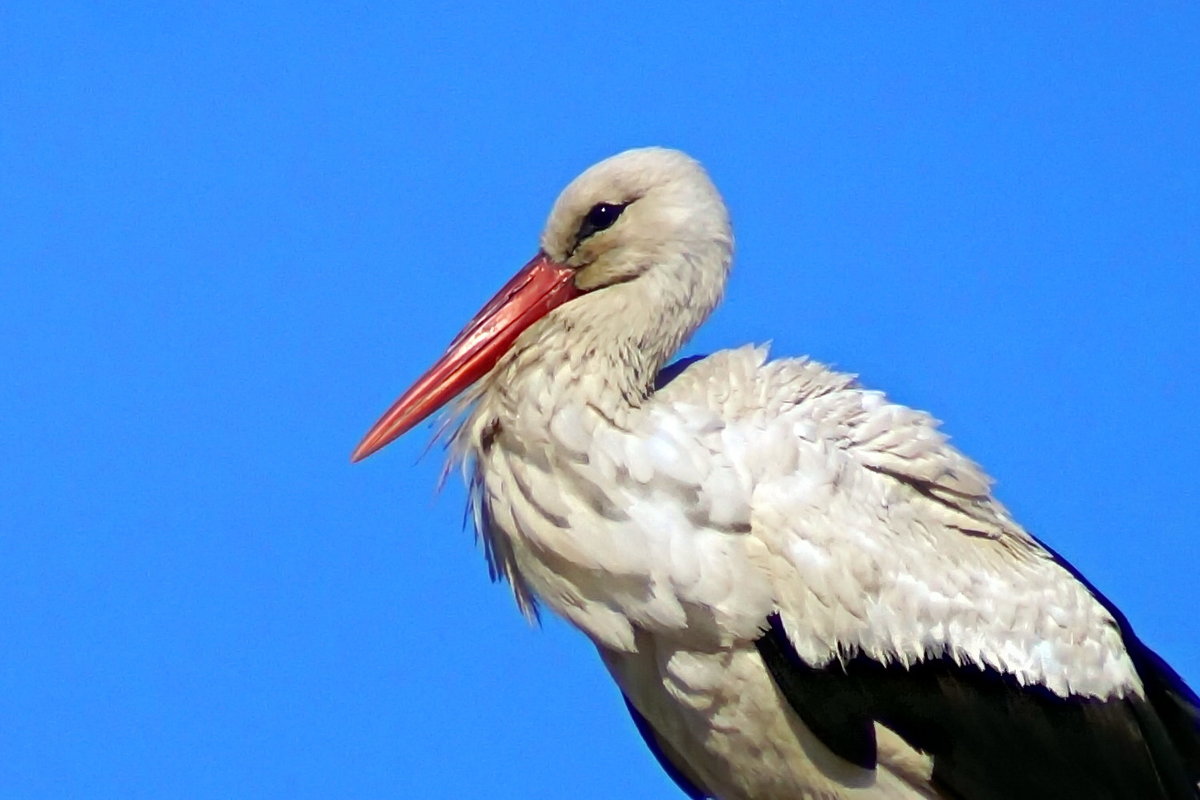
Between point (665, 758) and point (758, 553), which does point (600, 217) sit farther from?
point (665, 758)

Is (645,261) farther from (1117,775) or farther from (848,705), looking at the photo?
(1117,775)

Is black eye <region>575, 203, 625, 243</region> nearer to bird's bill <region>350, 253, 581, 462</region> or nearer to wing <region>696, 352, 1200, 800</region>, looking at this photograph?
bird's bill <region>350, 253, 581, 462</region>

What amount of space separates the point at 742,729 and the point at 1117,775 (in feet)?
2.38

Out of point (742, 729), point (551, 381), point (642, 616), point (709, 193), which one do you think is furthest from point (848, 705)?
point (709, 193)

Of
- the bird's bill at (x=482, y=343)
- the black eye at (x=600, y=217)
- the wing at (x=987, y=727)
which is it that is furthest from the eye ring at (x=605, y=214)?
the wing at (x=987, y=727)

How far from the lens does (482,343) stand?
9.07ft

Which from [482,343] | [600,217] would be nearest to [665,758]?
[482,343]

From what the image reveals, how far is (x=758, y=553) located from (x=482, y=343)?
0.72 meters

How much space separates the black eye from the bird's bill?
0.29 ft

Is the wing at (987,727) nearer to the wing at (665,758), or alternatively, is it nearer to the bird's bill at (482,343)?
the wing at (665,758)

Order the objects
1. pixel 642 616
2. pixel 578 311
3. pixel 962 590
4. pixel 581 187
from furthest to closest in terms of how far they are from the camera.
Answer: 1. pixel 581 187
2. pixel 578 311
3. pixel 962 590
4. pixel 642 616

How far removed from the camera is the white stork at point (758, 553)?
2344 millimetres

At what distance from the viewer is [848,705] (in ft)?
7.91

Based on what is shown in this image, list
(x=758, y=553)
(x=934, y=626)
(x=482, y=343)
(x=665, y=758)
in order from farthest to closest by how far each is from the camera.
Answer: (x=665, y=758) → (x=482, y=343) → (x=934, y=626) → (x=758, y=553)
